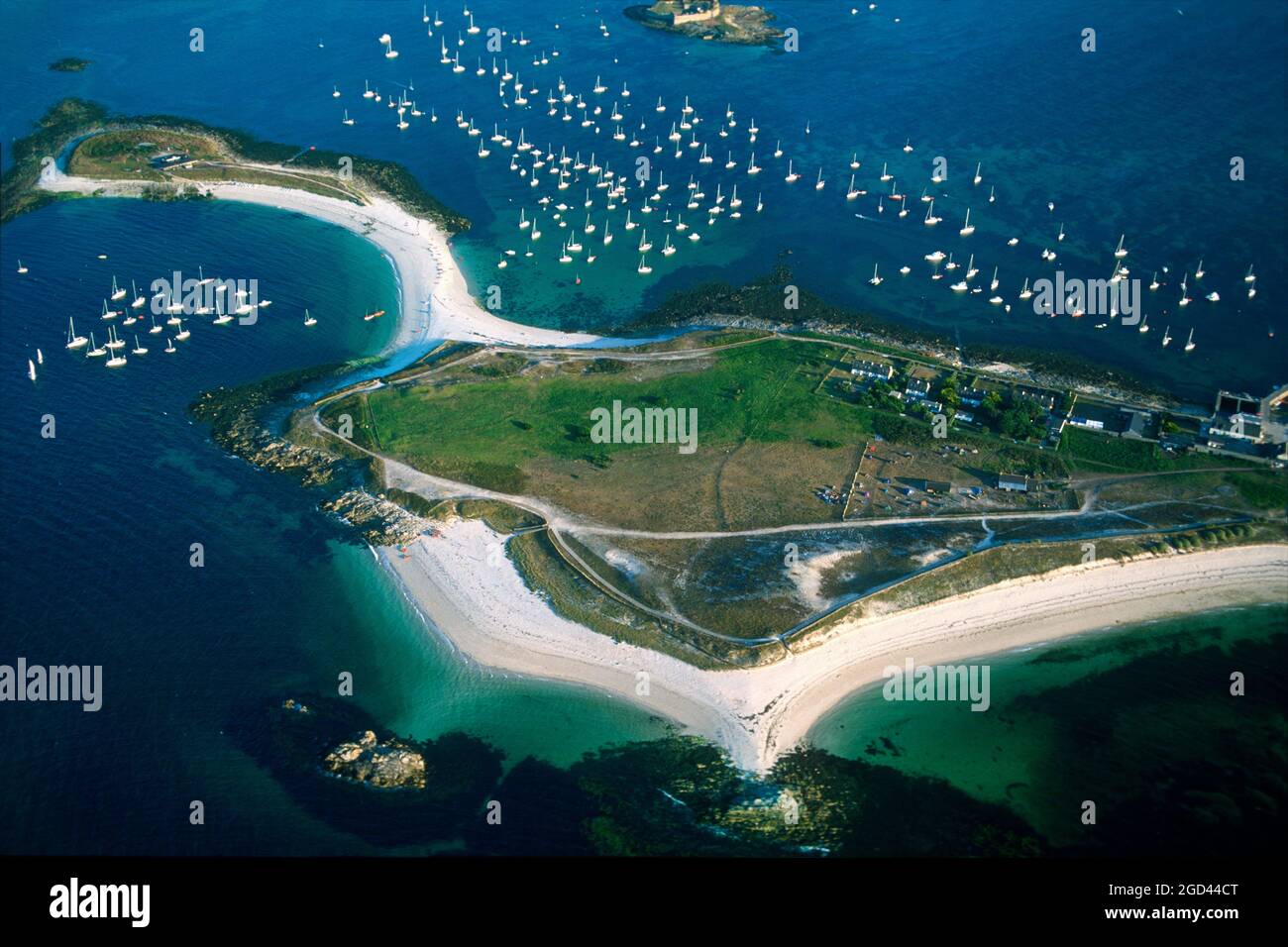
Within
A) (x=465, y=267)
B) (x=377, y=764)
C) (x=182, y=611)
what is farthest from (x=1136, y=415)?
(x=182, y=611)

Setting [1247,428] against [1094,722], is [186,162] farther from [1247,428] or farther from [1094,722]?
[1094,722]

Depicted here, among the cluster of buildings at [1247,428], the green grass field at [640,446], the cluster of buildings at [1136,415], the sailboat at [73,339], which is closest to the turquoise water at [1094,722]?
the cluster of buildings at [1247,428]

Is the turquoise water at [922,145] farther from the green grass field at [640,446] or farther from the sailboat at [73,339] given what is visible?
the sailboat at [73,339]

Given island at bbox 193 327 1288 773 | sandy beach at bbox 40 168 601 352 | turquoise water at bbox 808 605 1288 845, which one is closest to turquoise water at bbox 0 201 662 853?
island at bbox 193 327 1288 773

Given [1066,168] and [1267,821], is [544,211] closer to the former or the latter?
[1066,168]

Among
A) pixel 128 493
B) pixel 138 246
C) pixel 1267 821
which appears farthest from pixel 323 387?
pixel 1267 821

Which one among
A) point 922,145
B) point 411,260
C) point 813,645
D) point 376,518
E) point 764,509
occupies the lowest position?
point 813,645
